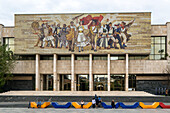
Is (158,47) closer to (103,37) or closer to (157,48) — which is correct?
(157,48)

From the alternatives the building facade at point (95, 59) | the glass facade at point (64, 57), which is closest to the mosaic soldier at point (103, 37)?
the building facade at point (95, 59)

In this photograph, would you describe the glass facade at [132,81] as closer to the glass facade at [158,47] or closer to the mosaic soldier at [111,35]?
the glass facade at [158,47]

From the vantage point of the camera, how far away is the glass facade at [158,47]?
124ft

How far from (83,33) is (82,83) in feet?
36.5

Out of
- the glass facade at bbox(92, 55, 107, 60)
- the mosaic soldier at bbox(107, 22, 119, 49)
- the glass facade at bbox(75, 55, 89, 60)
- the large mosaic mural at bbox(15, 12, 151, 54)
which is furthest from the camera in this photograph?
the glass facade at bbox(75, 55, 89, 60)

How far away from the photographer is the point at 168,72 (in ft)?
112

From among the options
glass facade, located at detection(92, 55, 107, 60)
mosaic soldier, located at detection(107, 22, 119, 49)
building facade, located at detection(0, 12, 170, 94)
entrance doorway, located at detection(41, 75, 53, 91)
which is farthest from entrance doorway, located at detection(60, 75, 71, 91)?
mosaic soldier, located at detection(107, 22, 119, 49)

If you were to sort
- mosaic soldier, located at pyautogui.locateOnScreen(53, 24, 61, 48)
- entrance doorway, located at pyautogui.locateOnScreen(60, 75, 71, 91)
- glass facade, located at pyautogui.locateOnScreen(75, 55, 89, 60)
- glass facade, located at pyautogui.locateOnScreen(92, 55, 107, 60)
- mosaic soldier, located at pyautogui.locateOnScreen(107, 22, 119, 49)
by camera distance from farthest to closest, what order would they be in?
1. entrance doorway, located at pyautogui.locateOnScreen(60, 75, 71, 91)
2. glass facade, located at pyautogui.locateOnScreen(75, 55, 89, 60)
3. glass facade, located at pyautogui.locateOnScreen(92, 55, 107, 60)
4. mosaic soldier, located at pyautogui.locateOnScreen(53, 24, 61, 48)
5. mosaic soldier, located at pyautogui.locateOnScreen(107, 22, 119, 49)

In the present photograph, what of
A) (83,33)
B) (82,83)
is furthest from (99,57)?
(82,83)

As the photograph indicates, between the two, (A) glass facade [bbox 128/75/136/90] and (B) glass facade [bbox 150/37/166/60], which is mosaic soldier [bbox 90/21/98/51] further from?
(B) glass facade [bbox 150/37/166/60]

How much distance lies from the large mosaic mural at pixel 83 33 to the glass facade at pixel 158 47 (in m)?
4.40

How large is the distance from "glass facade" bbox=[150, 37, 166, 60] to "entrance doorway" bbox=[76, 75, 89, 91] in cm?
1498

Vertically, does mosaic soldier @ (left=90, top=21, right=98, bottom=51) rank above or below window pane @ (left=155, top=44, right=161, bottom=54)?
above

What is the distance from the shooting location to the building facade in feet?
115
